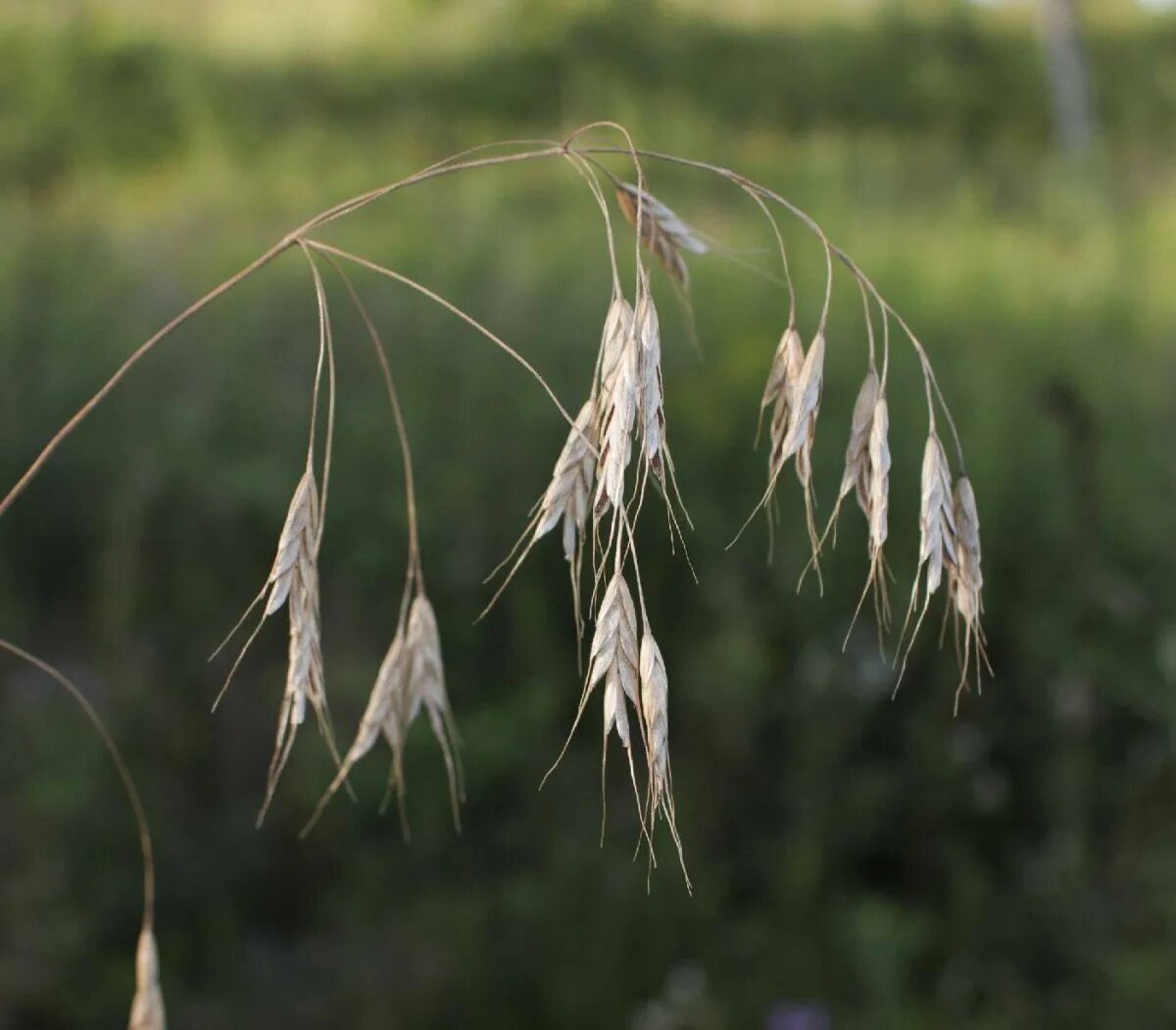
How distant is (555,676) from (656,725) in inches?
88.3

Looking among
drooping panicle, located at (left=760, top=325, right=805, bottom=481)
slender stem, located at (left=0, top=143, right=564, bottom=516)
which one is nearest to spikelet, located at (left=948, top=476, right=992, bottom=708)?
drooping panicle, located at (left=760, top=325, right=805, bottom=481)

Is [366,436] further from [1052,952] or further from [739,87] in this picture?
[739,87]

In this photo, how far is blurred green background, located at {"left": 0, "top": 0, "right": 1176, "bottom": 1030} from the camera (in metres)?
2.33

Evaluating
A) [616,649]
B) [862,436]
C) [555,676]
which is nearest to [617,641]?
[616,649]

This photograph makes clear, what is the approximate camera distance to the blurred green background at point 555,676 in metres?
2.33

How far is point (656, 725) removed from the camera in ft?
1.97

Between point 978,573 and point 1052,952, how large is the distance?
2.07 metres

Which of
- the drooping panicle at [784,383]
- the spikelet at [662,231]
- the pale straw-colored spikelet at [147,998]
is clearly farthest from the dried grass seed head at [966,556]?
the pale straw-colored spikelet at [147,998]

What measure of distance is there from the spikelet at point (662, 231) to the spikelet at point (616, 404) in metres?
0.08

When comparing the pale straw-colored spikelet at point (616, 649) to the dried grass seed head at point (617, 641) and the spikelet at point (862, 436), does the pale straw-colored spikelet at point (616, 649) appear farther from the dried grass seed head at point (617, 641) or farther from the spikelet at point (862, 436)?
the spikelet at point (862, 436)

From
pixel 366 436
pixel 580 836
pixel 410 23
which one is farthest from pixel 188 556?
pixel 410 23

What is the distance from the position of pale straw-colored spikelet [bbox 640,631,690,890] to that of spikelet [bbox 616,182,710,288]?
9.1 inches

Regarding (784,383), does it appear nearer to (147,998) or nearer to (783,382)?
(783,382)

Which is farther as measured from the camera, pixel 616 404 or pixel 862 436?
pixel 862 436
